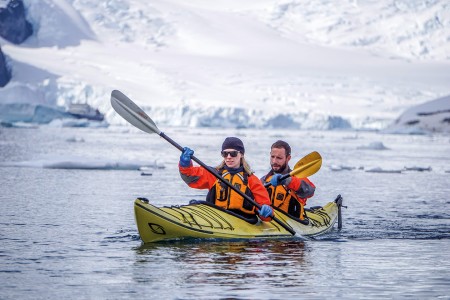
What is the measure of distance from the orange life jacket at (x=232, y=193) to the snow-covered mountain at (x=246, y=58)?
252 ft

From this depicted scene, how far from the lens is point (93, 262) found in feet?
31.4

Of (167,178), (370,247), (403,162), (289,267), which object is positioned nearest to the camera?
(289,267)

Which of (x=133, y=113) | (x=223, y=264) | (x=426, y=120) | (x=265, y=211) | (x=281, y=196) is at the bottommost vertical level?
(x=223, y=264)

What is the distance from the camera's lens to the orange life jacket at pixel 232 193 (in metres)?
10.8

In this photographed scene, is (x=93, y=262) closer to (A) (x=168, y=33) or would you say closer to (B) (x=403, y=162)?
(B) (x=403, y=162)

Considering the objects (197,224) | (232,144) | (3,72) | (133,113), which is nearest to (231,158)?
(232,144)

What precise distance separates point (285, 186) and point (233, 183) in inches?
35.4

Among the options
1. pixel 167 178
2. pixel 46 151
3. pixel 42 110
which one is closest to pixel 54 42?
pixel 42 110

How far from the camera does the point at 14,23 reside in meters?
128

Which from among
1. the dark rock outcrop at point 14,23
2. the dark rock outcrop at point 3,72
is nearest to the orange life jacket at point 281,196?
the dark rock outcrop at point 3,72

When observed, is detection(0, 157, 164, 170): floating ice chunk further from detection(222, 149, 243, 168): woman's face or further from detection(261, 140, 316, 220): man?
detection(222, 149, 243, 168): woman's face

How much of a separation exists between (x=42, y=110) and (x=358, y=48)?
104917 mm

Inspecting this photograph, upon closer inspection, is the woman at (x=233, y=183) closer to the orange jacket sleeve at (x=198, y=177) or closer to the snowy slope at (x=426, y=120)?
the orange jacket sleeve at (x=198, y=177)

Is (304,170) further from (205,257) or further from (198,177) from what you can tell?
(205,257)
